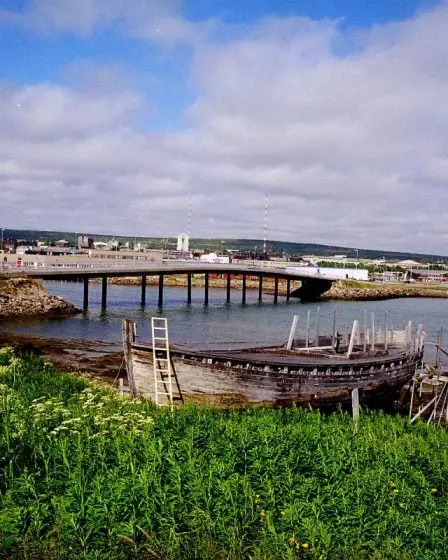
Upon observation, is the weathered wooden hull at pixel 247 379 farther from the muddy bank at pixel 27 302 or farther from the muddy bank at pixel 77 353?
the muddy bank at pixel 27 302

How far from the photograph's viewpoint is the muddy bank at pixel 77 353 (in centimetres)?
3367

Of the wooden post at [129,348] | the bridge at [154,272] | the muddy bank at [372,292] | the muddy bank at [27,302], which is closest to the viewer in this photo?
the wooden post at [129,348]

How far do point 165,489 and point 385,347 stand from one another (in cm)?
2663

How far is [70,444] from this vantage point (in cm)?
1153

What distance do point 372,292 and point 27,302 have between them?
7607 cm

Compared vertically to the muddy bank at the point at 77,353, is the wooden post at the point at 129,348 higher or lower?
higher

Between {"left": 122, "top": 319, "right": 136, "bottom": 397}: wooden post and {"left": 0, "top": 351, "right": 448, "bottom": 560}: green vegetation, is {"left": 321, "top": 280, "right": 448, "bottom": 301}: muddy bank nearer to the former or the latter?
{"left": 122, "top": 319, "right": 136, "bottom": 397}: wooden post

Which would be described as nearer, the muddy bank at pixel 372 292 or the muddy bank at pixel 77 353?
the muddy bank at pixel 77 353

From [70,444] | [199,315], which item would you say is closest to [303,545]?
[70,444]

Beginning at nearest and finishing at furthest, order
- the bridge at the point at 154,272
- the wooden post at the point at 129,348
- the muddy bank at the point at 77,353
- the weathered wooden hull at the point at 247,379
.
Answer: the weathered wooden hull at the point at 247,379 → the wooden post at the point at 129,348 → the muddy bank at the point at 77,353 → the bridge at the point at 154,272

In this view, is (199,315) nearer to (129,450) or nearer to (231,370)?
(231,370)

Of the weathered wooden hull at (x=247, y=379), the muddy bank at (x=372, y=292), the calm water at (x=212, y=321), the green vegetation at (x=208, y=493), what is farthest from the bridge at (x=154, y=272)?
the green vegetation at (x=208, y=493)

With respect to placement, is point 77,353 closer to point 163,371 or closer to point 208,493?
point 163,371

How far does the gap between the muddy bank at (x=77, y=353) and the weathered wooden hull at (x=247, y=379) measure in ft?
25.0
